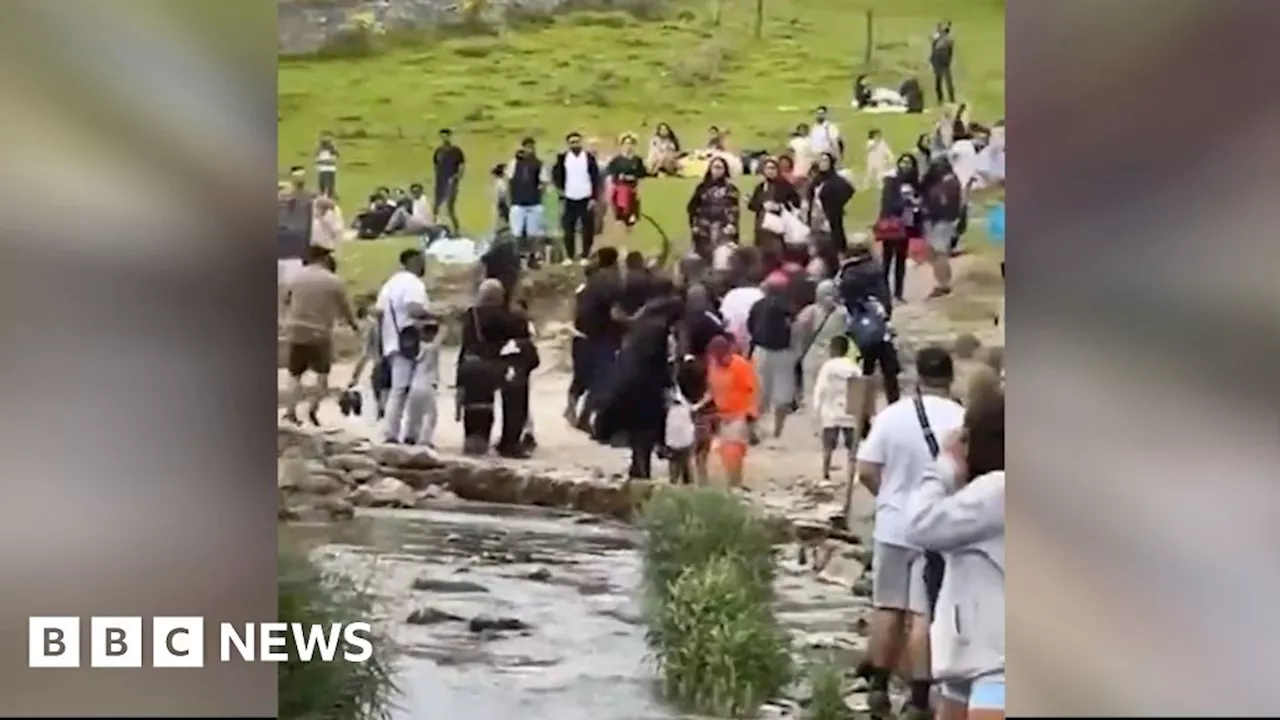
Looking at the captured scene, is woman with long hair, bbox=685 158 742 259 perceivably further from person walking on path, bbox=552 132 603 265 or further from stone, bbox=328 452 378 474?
stone, bbox=328 452 378 474

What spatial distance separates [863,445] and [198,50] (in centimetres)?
128

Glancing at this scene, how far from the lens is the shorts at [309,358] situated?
221 centimetres

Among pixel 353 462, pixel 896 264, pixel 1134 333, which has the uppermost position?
pixel 896 264

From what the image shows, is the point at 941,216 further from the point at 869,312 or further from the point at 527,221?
the point at 527,221

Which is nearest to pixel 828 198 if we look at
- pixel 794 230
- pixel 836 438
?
pixel 794 230

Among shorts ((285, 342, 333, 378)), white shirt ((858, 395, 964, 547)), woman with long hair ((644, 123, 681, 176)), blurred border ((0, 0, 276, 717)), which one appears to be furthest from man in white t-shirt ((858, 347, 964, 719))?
blurred border ((0, 0, 276, 717))

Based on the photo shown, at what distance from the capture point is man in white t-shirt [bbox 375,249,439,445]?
2.23m

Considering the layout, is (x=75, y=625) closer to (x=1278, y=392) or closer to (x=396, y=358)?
(x=396, y=358)

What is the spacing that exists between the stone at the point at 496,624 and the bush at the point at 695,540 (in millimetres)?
218

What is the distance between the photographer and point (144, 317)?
218cm

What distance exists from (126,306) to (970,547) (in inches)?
57.2

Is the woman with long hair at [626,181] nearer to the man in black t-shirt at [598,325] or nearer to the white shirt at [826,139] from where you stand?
the man in black t-shirt at [598,325]

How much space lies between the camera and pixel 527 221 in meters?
2.25

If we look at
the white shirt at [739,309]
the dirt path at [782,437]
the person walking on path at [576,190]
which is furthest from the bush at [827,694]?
the person walking on path at [576,190]
